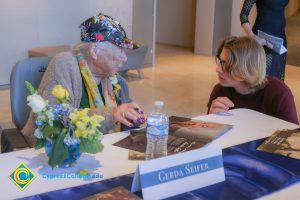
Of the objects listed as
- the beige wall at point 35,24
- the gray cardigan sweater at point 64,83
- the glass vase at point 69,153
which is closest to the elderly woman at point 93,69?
the gray cardigan sweater at point 64,83

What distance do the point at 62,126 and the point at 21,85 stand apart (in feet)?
2.60

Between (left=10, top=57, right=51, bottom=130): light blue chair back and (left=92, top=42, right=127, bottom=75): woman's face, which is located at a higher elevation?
(left=92, top=42, right=127, bottom=75): woman's face

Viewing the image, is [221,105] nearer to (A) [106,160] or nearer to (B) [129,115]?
(B) [129,115]

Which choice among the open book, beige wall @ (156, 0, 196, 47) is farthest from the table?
beige wall @ (156, 0, 196, 47)

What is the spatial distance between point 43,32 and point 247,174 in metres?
4.50

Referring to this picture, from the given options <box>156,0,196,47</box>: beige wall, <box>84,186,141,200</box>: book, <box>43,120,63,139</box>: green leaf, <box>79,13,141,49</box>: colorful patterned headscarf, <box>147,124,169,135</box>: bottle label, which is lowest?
<box>156,0,196,47</box>: beige wall

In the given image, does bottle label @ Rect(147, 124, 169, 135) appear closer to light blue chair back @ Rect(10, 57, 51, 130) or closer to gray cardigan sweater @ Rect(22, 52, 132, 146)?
gray cardigan sweater @ Rect(22, 52, 132, 146)

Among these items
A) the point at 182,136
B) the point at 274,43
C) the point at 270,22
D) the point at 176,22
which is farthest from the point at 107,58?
the point at 176,22

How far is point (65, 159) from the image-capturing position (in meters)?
1.48

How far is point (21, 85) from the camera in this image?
2135 millimetres

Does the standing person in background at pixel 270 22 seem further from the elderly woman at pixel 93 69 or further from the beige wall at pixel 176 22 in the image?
the beige wall at pixel 176 22

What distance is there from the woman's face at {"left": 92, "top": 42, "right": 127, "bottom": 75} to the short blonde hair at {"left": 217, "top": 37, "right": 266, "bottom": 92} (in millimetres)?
530

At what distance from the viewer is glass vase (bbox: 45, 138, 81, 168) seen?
1.45 meters

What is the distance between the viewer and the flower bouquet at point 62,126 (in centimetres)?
140
